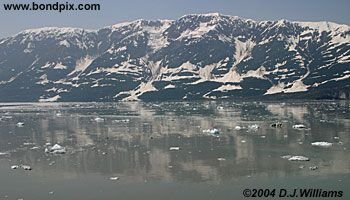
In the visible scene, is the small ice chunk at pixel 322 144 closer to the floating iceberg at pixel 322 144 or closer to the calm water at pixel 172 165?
the floating iceberg at pixel 322 144

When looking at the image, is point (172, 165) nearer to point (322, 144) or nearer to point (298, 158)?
point (298, 158)

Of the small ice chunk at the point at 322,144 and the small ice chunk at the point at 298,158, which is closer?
the small ice chunk at the point at 298,158

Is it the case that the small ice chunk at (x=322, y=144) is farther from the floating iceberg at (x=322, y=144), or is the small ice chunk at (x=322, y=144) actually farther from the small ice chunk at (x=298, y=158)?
the small ice chunk at (x=298, y=158)

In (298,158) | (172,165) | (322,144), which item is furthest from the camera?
(322,144)

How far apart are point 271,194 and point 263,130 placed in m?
43.0

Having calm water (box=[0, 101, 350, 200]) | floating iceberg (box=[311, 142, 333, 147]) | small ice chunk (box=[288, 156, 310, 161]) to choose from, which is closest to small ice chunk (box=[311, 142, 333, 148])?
floating iceberg (box=[311, 142, 333, 147])

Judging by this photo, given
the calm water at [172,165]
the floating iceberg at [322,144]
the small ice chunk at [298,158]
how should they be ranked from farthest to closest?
1. the floating iceberg at [322,144]
2. the small ice chunk at [298,158]
3. the calm water at [172,165]

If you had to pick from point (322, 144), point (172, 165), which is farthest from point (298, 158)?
point (172, 165)

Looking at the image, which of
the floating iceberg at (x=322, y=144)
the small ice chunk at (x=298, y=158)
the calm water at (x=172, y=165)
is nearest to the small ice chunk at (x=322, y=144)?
the floating iceberg at (x=322, y=144)

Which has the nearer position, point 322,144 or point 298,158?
point 298,158

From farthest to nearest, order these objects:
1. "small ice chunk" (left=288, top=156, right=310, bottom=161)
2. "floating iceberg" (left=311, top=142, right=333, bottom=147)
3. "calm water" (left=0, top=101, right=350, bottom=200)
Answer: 1. "floating iceberg" (left=311, top=142, right=333, bottom=147)
2. "small ice chunk" (left=288, top=156, right=310, bottom=161)
3. "calm water" (left=0, top=101, right=350, bottom=200)

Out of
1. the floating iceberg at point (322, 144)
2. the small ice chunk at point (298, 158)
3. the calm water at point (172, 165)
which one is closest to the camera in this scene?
the calm water at point (172, 165)

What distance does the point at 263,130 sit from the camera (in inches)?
2987

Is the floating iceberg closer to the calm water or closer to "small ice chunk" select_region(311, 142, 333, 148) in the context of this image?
"small ice chunk" select_region(311, 142, 333, 148)
